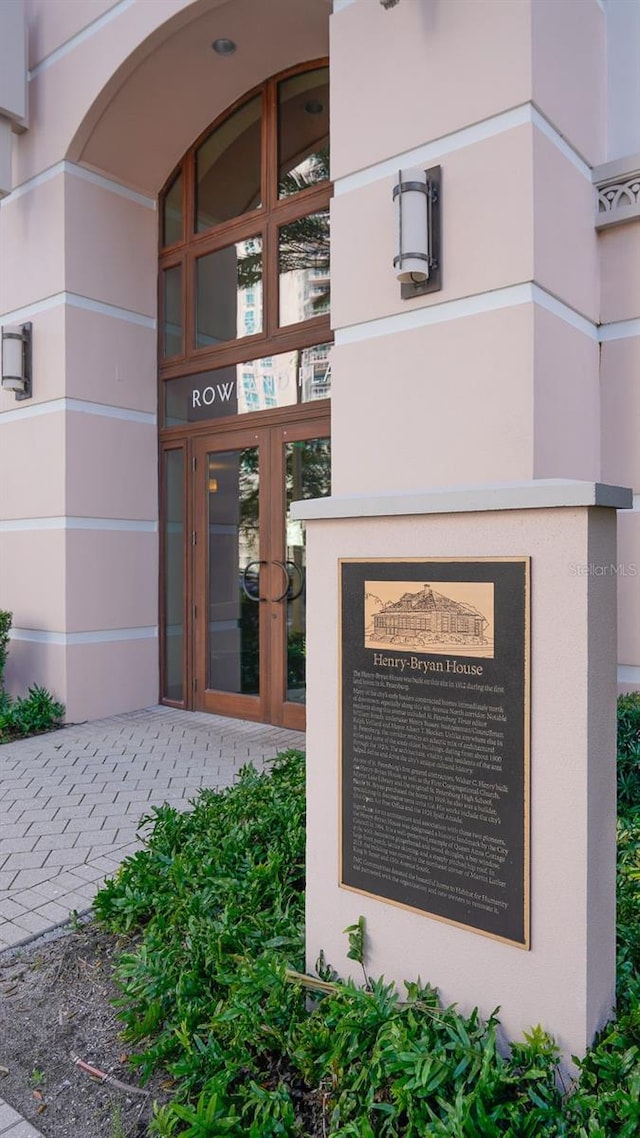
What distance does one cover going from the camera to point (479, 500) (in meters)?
2.27

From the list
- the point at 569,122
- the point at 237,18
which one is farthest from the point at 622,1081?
the point at 237,18

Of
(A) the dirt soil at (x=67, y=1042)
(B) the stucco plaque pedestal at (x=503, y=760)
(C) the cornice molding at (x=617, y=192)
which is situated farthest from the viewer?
(C) the cornice molding at (x=617, y=192)

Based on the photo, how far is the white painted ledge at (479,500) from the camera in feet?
6.80

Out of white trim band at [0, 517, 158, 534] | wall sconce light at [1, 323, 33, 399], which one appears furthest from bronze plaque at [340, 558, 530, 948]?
wall sconce light at [1, 323, 33, 399]

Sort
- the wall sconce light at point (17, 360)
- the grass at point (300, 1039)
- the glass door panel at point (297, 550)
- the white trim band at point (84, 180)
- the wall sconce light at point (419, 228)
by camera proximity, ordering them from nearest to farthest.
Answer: the grass at point (300, 1039) < the wall sconce light at point (419, 228) < the glass door panel at point (297, 550) < the white trim band at point (84, 180) < the wall sconce light at point (17, 360)

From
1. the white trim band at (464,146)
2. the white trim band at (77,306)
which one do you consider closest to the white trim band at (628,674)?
the white trim band at (464,146)

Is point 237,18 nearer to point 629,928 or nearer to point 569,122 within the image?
point 569,122

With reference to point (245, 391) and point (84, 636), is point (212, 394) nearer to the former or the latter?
point (245, 391)

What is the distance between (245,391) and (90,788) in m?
3.86

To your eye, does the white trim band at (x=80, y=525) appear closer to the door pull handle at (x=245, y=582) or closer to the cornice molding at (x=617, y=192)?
the door pull handle at (x=245, y=582)

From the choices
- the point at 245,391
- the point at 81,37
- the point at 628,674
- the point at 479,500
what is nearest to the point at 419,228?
the point at 479,500

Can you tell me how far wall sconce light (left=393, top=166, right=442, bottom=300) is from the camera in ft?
14.8

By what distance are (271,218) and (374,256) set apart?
2.49 metres

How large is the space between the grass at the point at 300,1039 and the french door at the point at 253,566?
350cm
